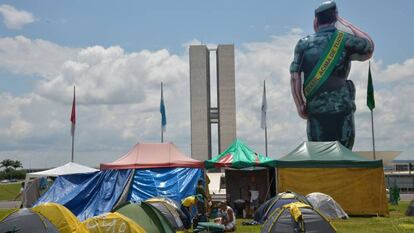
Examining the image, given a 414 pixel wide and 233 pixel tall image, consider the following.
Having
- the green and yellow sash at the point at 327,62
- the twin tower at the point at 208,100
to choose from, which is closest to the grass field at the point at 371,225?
the green and yellow sash at the point at 327,62

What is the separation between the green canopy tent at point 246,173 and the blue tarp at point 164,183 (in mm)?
1014

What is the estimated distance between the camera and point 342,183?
20844 mm

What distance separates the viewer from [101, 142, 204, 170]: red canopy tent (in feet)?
70.0

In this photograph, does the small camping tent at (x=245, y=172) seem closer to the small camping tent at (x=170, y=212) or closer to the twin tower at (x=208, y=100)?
the small camping tent at (x=170, y=212)

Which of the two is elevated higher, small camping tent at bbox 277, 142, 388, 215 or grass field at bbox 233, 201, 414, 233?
small camping tent at bbox 277, 142, 388, 215

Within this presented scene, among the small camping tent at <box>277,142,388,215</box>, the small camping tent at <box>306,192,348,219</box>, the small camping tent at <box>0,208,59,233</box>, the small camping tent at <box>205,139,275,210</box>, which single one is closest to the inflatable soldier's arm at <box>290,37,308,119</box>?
the small camping tent at <box>205,139,275,210</box>

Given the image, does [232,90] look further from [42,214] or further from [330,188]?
[42,214]

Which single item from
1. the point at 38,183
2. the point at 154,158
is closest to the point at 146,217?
the point at 154,158

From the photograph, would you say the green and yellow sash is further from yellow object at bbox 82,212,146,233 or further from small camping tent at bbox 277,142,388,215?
yellow object at bbox 82,212,146,233

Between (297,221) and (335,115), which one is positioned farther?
(335,115)

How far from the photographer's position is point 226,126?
3297 inches

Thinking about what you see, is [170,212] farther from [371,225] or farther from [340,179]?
[340,179]

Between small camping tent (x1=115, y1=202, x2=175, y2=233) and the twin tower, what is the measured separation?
68102 millimetres

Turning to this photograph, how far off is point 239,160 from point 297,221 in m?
10.1
